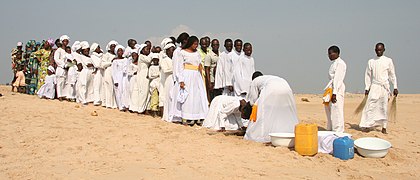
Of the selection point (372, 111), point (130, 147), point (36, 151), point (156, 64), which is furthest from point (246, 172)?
point (156, 64)

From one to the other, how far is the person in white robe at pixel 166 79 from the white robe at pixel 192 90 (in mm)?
531

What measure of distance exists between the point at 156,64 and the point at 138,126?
112 inches

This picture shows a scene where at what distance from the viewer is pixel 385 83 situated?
921cm

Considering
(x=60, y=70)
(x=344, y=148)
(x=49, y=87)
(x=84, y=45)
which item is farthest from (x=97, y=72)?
(x=344, y=148)

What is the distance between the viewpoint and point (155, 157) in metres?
5.59

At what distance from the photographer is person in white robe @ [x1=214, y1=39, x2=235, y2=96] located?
9.90 meters

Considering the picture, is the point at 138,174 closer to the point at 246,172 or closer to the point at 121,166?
the point at 121,166

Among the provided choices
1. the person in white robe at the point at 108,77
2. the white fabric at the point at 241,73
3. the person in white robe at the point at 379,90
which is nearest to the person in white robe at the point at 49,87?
the person in white robe at the point at 108,77

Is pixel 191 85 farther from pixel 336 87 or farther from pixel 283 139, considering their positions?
pixel 283 139

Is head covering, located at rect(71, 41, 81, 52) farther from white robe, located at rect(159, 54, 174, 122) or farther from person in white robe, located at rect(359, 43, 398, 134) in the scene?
person in white robe, located at rect(359, 43, 398, 134)

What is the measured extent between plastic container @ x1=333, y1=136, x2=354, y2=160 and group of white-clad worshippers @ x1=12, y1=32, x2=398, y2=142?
1.06 meters

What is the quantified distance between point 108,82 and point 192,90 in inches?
155

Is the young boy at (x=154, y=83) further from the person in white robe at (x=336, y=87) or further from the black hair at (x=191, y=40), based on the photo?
the person in white robe at (x=336, y=87)

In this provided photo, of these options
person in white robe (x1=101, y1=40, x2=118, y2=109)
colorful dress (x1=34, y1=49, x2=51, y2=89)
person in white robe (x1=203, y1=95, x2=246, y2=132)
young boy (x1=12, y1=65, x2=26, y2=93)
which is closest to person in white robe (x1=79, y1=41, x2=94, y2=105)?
person in white robe (x1=101, y1=40, x2=118, y2=109)
